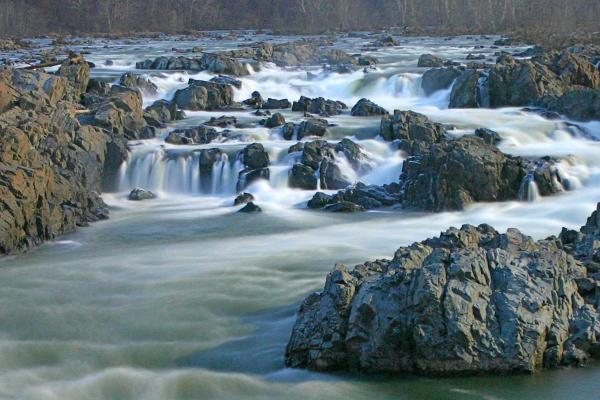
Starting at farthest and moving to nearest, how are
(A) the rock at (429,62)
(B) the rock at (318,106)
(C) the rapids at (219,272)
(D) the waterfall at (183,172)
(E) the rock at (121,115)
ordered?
1. (A) the rock at (429,62)
2. (B) the rock at (318,106)
3. (E) the rock at (121,115)
4. (D) the waterfall at (183,172)
5. (C) the rapids at (219,272)

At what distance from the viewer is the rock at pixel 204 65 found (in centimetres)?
3148

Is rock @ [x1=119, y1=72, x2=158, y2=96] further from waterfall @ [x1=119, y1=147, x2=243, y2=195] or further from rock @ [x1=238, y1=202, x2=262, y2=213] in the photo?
rock @ [x1=238, y1=202, x2=262, y2=213]

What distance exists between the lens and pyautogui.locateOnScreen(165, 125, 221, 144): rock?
20656 millimetres

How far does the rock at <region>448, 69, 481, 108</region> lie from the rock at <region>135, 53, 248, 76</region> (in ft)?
28.7

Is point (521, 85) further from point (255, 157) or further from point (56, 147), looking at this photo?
point (56, 147)

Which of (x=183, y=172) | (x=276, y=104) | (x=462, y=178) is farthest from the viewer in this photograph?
(x=276, y=104)

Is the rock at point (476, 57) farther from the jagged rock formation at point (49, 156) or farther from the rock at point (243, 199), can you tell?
the rock at point (243, 199)

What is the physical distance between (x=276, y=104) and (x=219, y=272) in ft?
45.7

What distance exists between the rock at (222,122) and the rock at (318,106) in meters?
2.75

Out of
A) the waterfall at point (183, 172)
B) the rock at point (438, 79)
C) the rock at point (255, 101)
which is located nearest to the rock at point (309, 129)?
the waterfall at point (183, 172)

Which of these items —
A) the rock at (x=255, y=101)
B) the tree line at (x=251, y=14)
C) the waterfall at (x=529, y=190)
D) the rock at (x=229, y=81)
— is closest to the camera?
the waterfall at (x=529, y=190)

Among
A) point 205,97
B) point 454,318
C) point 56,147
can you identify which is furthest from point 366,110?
point 454,318

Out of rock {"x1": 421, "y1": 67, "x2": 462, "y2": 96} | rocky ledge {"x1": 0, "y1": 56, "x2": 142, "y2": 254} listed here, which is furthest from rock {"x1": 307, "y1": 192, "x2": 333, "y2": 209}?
rock {"x1": 421, "y1": 67, "x2": 462, "y2": 96}

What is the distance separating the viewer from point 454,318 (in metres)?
8.30
